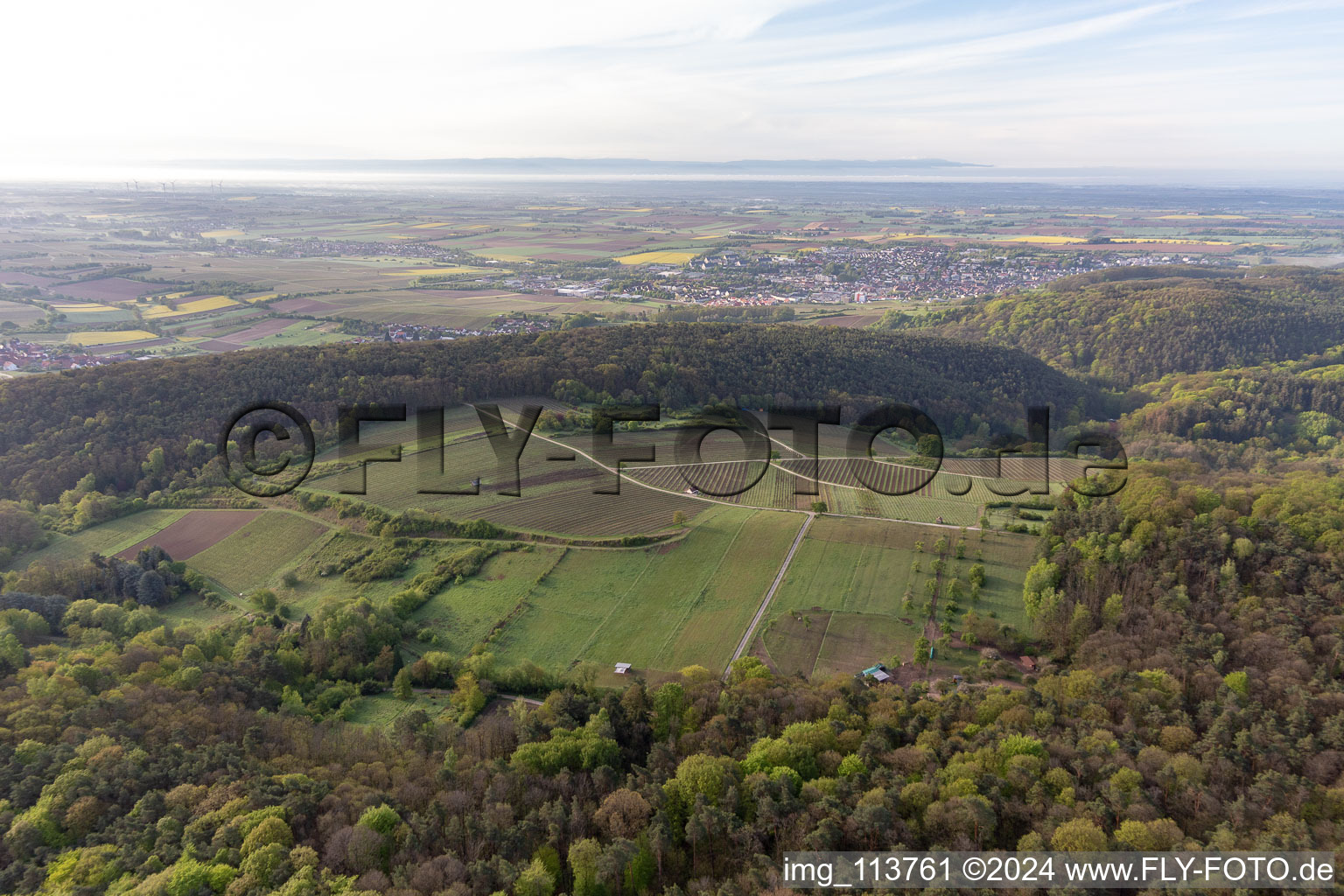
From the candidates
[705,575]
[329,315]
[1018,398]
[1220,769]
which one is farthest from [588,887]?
[329,315]

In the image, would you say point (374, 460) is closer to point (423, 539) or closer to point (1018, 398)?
point (423, 539)

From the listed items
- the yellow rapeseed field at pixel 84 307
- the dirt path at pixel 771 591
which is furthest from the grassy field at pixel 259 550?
the yellow rapeseed field at pixel 84 307

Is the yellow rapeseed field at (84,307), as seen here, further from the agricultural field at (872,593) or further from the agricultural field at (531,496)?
the agricultural field at (872,593)

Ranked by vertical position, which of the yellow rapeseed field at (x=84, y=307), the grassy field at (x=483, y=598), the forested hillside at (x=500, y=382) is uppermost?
the yellow rapeseed field at (x=84, y=307)

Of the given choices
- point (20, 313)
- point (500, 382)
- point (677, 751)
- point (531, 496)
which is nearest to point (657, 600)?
point (677, 751)

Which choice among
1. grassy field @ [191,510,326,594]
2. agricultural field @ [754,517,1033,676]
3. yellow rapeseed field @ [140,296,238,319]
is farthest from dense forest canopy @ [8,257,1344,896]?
yellow rapeseed field @ [140,296,238,319]

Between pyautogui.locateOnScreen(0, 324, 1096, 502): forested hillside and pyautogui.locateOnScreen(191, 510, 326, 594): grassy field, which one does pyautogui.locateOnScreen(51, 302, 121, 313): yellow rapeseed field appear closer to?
pyautogui.locateOnScreen(0, 324, 1096, 502): forested hillside
